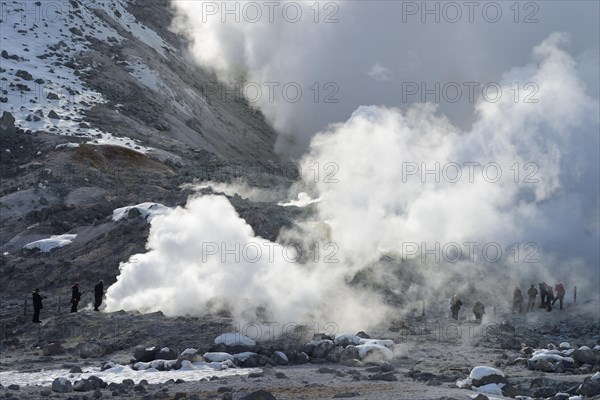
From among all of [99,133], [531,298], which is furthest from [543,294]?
[99,133]

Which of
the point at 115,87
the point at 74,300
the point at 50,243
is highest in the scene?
the point at 115,87

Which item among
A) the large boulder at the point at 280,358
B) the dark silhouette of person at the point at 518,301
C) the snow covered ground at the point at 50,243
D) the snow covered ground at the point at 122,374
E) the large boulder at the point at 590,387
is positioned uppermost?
the snow covered ground at the point at 50,243

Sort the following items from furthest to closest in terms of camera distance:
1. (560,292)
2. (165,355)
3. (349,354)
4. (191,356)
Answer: (560,292)
(349,354)
(191,356)
(165,355)

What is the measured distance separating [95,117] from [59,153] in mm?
6134

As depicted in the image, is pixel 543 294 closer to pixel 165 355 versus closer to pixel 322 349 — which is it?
pixel 322 349

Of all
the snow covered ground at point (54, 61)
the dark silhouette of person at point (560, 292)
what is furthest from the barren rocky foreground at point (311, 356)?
the snow covered ground at point (54, 61)

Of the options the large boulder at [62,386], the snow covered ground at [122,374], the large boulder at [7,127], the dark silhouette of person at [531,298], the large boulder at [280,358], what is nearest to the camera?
the large boulder at [62,386]

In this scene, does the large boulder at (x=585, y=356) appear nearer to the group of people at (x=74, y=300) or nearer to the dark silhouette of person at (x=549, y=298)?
the dark silhouette of person at (x=549, y=298)

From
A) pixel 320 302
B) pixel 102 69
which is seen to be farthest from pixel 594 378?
pixel 102 69

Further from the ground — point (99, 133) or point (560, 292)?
point (99, 133)

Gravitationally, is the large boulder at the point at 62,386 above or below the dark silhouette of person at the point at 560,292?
below

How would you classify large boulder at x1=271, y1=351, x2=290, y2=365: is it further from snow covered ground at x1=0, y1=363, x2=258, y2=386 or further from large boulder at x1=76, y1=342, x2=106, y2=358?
large boulder at x1=76, y1=342, x2=106, y2=358

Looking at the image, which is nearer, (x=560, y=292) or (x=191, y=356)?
(x=191, y=356)

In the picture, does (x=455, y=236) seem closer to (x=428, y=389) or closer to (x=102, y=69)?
(x=428, y=389)
